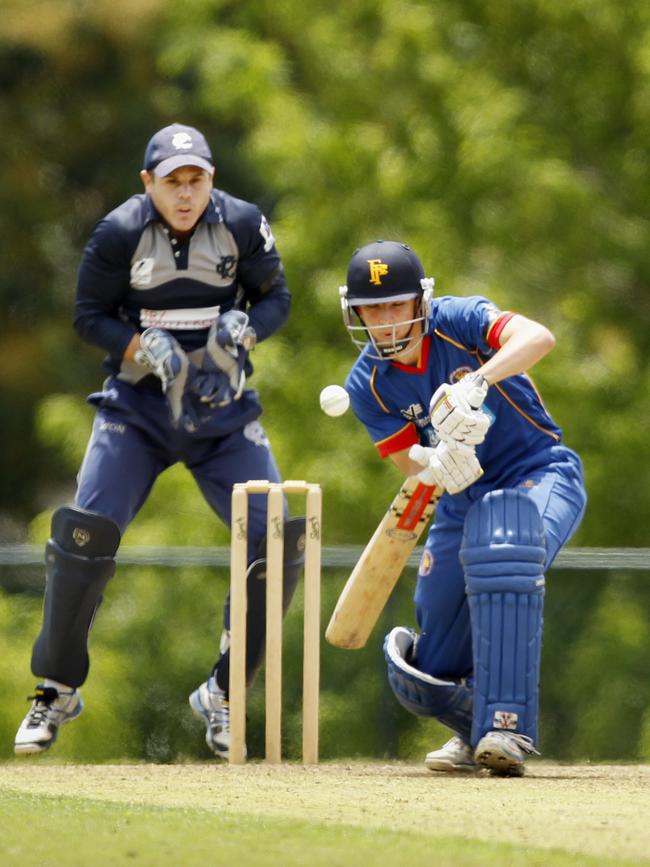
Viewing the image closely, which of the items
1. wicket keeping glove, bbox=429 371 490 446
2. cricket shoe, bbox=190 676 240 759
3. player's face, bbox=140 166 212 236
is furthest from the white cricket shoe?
player's face, bbox=140 166 212 236

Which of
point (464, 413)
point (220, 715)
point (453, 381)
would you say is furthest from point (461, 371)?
point (220, 715)

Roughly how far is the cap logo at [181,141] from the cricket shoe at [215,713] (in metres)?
1.55

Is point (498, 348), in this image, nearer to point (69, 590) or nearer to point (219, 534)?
point (69, 590)

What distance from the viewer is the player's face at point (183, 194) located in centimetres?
530

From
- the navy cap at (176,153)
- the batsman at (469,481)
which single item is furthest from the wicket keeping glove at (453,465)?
the navy cap at (176,153)

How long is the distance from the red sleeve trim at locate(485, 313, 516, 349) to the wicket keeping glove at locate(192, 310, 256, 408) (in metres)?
0.80

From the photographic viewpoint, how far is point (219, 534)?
9.21 m

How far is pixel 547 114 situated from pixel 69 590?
484 cm

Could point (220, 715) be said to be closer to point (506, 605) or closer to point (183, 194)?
point (506, 605)

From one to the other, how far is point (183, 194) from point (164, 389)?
56 cm

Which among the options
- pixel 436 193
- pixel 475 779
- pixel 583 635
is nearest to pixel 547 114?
pixel 436 193

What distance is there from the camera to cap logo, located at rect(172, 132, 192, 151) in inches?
210

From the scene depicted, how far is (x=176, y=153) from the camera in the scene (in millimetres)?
A: 5316

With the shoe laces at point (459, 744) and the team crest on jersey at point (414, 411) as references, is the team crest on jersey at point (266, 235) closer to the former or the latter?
the team crest on jersey at point (414, 411)
